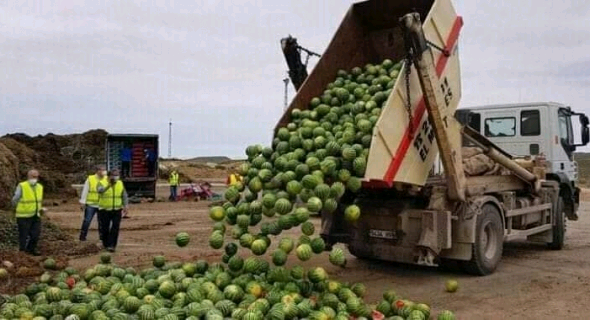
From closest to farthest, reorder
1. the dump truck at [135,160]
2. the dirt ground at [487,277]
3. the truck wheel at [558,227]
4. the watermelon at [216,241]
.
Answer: the watermelon at [216,241], the dirt ground at [487,277], the truck wheel at [558,227], the dump truck at [135,160]

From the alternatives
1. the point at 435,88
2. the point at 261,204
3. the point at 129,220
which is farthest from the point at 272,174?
the point at 129,220

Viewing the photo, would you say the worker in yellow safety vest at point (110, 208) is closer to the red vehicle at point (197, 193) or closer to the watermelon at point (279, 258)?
the watermelon at point (279, 258)

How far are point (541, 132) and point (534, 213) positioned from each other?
5.82 feet

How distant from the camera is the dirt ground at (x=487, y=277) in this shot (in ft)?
26.0

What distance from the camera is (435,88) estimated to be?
809 cm

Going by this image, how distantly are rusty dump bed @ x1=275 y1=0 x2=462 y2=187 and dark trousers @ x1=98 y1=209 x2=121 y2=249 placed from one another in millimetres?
5397

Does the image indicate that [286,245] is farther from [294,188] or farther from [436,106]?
[436,106]

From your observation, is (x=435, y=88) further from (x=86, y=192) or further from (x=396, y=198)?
(x=86, y=192)

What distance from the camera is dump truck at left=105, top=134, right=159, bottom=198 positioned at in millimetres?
26469

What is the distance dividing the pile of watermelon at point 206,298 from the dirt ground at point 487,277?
1.56 meters

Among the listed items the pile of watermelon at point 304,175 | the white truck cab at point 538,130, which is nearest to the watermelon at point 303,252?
the pile of watermelon at point 304,175

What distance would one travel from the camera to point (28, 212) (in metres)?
11.4

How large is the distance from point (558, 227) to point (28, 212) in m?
10.2

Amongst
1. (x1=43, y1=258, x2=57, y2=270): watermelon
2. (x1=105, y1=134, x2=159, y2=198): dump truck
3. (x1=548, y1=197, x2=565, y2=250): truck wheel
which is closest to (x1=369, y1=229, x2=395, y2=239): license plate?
(x1=548, y1=197, x2=565, y2=250): truck wheel
